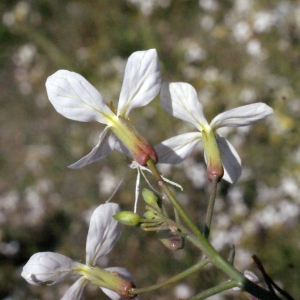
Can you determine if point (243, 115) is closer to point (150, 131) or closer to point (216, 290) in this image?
point (216, 290)

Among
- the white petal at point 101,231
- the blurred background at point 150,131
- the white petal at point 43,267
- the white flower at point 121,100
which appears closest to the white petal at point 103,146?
the white flower at point 121,100

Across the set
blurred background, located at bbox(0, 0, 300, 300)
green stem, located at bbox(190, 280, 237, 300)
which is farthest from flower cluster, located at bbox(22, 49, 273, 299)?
blurred background, located at bbox(0, 0, 300, 300)

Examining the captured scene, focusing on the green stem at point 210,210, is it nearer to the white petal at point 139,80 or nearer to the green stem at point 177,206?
the green stem at point 177,206

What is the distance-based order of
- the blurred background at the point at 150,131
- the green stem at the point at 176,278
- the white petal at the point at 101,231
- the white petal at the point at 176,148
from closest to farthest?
the green stem at the point at 176,278
the white petal at the point at 101,231
the white petal at the point at 176,148
the blurred background at the point at 150,131

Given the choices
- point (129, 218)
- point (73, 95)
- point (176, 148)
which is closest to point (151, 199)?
point (129, 218)

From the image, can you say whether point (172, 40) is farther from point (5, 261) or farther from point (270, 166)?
point (5, 261)

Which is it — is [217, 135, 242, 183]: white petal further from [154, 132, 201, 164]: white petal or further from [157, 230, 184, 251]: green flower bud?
[157, 230, 184, 251]: green flower bud
